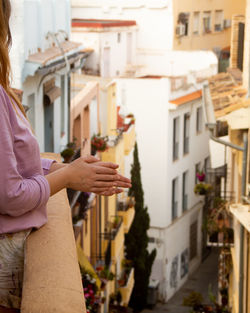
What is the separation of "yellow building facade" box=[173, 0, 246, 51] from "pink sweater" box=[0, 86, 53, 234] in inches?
1528

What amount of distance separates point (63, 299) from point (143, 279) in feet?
81.0

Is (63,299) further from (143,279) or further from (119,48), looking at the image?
(119,48)

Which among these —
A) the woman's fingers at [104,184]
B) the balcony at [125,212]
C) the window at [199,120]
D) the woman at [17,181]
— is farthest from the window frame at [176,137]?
the woman at [17,181]

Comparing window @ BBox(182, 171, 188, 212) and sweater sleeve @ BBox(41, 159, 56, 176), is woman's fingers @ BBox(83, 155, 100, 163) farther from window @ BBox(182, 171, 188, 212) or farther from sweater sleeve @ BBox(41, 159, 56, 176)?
window @ BBox(182, 171, 188, 212)

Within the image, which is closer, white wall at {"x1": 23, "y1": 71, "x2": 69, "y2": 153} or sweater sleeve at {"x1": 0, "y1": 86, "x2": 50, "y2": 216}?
sweater sleeve at {"x1": 0, "y1": 86, "x2": 50, "y2": 216}

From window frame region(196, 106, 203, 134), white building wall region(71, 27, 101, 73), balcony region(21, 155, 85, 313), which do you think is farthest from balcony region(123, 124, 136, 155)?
balcony region(21, 155, 85, 313)

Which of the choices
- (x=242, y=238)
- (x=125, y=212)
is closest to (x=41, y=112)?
(x=242, y=238)

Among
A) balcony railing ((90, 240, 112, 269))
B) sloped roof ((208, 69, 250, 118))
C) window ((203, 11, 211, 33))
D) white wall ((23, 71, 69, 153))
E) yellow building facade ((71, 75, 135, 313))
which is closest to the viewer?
sloped roof ((208, 69, 250, 118))

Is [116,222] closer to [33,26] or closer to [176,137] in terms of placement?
[176,137]

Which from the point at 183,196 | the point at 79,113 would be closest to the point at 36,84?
the point at 79,113

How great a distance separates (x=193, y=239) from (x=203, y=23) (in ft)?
55.4

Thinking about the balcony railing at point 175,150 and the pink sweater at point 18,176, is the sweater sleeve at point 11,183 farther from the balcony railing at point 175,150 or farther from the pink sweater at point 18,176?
the balcony railing at point 175,150

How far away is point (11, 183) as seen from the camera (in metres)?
2.85

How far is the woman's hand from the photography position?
10.5ft
